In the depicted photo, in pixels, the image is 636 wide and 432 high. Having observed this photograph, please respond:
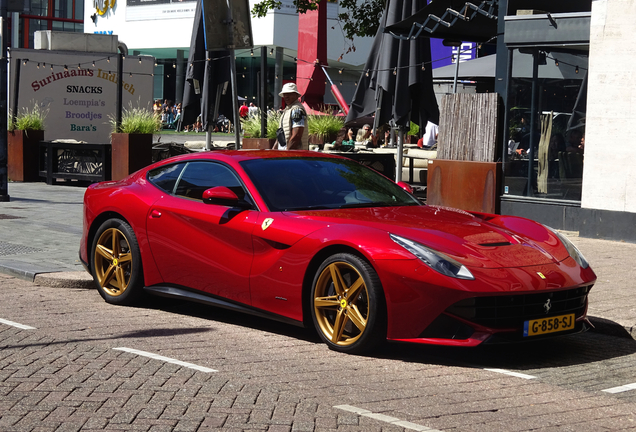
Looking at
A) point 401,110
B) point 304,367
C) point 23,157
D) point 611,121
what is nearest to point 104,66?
point 23,157

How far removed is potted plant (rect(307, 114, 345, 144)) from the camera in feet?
57.8

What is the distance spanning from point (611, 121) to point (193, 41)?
8.25 meters

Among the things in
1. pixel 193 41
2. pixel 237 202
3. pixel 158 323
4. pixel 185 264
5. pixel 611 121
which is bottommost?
pixel 158 323

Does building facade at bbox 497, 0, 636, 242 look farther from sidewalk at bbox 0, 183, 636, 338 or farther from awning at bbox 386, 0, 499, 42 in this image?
awning at bbox 386, 0, 499, 42

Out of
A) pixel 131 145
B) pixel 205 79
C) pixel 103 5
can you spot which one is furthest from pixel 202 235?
pixel 103 5

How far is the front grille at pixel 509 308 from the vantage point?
17.4 ft

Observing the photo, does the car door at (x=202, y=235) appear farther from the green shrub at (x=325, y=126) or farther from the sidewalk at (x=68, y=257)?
the green shrub at (x=325, y=126)

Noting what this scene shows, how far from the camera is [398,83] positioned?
534 inches

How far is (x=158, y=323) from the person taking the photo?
675 cm

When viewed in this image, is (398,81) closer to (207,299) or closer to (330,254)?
(207,299)

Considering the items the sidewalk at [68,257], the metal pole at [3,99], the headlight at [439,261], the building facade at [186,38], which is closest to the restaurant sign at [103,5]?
the building facade at [186,38]

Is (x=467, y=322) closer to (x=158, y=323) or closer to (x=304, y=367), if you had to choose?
(x=304, y=367)

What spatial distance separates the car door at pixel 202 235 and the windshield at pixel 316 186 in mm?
185

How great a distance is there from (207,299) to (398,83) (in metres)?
7.77
